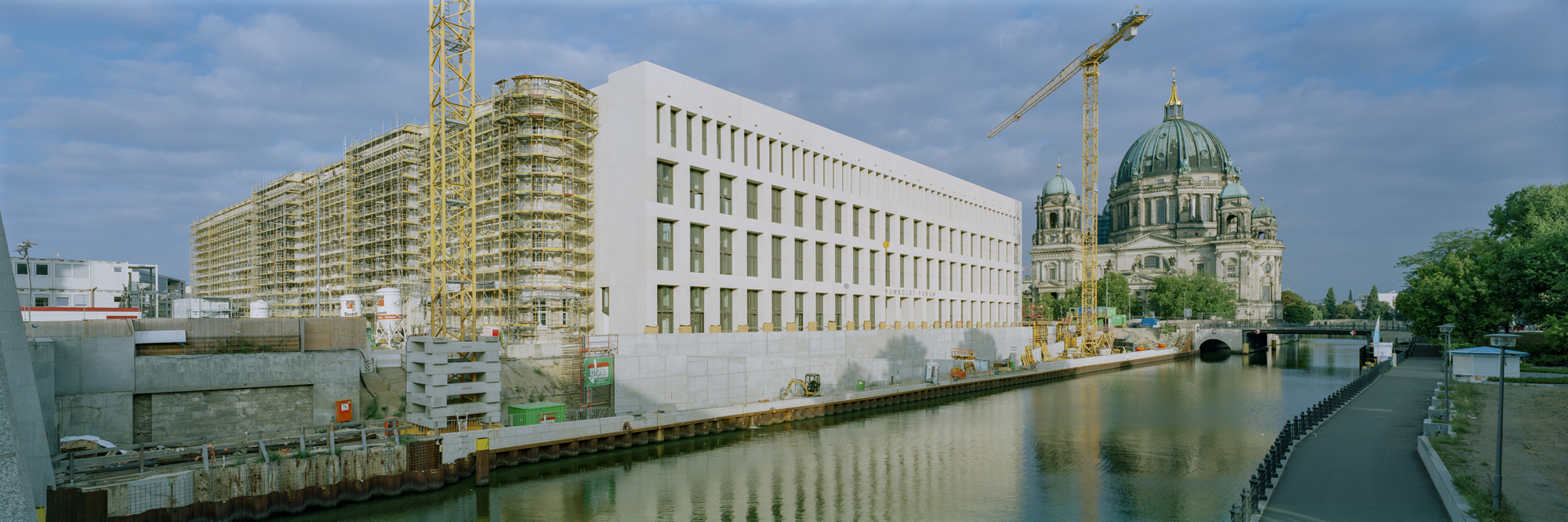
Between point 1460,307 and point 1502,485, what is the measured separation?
217 feet

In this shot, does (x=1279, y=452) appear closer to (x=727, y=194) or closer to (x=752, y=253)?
(x=752, y=253)

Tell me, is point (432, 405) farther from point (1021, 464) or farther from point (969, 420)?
point (969, 420)

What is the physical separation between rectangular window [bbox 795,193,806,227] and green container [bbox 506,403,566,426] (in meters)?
25.9

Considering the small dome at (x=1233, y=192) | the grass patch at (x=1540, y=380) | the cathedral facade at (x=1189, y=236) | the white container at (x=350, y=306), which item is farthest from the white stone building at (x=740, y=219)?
the small dome at (x=1233, y=192)

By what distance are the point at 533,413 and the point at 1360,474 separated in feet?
108

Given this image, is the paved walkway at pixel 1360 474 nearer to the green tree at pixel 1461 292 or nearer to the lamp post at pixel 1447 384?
the lamp post at pixel 1447 384

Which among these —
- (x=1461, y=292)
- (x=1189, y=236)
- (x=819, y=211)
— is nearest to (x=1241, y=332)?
(x=1461, y=292)

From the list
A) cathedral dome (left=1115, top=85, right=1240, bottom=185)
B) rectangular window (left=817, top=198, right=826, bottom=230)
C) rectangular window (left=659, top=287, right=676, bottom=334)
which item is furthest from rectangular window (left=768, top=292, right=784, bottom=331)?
cathedral dome (left=1115, top=85, right=1240, bottom=185)

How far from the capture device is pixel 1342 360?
385 feet

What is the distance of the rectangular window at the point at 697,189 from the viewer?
164 ft

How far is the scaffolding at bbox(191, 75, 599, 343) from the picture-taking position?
158ft

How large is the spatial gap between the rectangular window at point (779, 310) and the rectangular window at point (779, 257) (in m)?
1.33

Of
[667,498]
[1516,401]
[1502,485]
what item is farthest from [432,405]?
[1516,401]

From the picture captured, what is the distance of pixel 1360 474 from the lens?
27.0 metres
